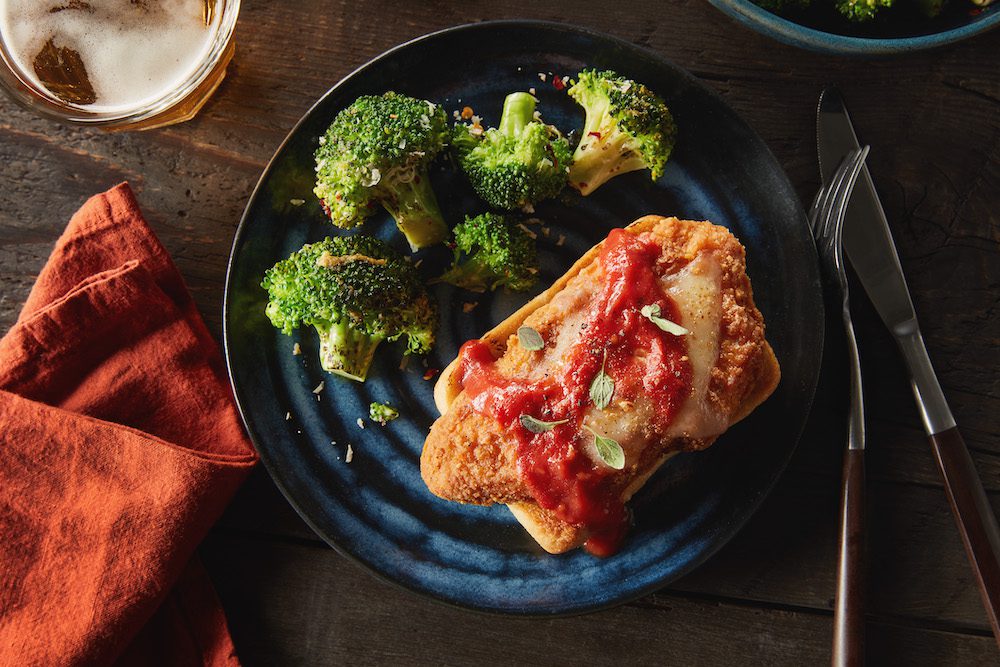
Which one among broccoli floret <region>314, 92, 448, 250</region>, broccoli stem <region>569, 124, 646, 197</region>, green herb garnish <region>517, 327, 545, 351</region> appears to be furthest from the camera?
broccoli stem <region>569, 124, 646, 197</region>

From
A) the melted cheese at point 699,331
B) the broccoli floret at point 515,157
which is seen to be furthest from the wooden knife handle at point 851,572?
the broccoli floret at point 515,157

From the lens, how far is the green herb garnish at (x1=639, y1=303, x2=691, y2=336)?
2580 mm

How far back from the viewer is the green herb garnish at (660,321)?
258 centimetres

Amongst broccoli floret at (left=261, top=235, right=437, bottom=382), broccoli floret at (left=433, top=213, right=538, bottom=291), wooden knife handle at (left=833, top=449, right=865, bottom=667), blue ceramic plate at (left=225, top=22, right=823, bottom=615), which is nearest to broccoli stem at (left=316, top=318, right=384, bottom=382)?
broccoli floret at (left=261, top=235, right=437, bottom=382)

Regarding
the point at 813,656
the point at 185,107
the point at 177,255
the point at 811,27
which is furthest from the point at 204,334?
the point at 813,656

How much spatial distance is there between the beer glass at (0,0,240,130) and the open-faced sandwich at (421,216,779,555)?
1585mm

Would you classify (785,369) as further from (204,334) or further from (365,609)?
(204,334)

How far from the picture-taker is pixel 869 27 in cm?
290

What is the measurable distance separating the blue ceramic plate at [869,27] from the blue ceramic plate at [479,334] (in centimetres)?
43

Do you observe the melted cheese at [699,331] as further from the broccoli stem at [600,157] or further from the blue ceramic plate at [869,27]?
the blue ceramic plate at [869,27]

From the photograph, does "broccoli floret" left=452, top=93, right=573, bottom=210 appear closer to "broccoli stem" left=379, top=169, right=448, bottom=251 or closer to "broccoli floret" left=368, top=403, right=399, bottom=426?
"broccoli stem" left=379, top=169, right=448, bottom=251

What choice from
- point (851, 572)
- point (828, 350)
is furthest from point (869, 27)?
point (851, 572)

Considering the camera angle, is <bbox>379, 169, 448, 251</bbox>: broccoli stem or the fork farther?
the fork

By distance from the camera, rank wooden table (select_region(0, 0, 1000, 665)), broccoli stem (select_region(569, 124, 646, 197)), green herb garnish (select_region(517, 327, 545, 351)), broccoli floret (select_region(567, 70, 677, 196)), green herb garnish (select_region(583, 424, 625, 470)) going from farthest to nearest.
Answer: wooden table (select_region(0, 0, 1000, 665)), broccoli stem (select_region(569, 124, 646, 197)), broccoli floret (select_region(567, 70, 677, 196)), green herb garnish (select_region(517, 327, 545, 351)), green herb garnish (select_region(583, 424, 625, 470))
